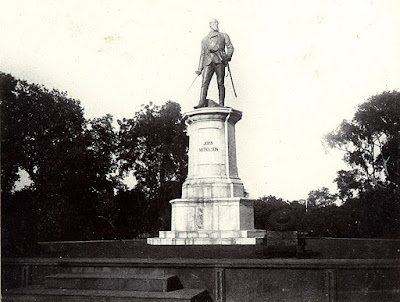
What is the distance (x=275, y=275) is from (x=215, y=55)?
10683 millimetres

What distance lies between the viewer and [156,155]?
36.1 meters

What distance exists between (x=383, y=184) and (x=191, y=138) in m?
21.3

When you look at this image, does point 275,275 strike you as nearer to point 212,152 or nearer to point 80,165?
point 212,152

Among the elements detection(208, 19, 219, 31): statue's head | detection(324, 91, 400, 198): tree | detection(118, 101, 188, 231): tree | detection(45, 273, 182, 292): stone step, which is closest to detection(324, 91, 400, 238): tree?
detection(324, 91, 400, 198): tree

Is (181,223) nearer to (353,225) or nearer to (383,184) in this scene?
(353,225)

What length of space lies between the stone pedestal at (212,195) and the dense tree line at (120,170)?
8.59 metres

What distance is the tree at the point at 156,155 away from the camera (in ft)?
115

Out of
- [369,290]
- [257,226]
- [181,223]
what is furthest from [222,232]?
[257,226]

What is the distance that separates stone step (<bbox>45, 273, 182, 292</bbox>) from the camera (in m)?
8.75

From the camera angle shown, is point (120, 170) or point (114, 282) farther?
point (120, 170)

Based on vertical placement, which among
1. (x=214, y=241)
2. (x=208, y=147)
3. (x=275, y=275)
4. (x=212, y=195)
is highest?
(x=208, y=147)

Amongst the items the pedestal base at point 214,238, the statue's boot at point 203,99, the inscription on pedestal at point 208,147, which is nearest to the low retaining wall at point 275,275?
the pedestal base at point 214,238

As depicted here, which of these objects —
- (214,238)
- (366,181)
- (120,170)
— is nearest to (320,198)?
(366,181)

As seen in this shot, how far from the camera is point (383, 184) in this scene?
34500 millimetres
